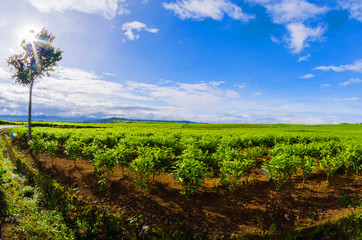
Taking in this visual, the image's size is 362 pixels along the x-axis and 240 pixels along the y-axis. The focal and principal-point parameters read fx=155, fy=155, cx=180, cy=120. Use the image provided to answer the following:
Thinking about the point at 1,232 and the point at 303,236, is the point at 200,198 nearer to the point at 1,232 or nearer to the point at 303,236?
the point at 303,236

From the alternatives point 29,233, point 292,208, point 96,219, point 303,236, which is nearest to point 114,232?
point 96,219

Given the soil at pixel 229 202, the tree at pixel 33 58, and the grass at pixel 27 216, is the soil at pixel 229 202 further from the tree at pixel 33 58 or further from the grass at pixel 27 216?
the tree at pixel 33 58

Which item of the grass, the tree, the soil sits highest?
the tree

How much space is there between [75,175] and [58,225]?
4.29m

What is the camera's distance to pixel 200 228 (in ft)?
18.9

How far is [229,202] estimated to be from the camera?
7.19 meters

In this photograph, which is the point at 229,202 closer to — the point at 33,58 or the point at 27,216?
the point at 27,216

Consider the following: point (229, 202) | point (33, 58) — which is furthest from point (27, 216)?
point (33, 58)

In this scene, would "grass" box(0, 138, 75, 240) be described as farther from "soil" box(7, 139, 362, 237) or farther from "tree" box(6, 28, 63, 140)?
"tree" box(6, 28, 63, 140)

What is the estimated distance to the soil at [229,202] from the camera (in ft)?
20.0

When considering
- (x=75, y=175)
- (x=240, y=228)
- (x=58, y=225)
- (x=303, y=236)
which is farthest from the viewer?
(x=75, y=175)

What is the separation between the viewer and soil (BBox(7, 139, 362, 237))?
240 inches

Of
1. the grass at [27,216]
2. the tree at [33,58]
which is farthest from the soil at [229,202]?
the tree at [33,58]

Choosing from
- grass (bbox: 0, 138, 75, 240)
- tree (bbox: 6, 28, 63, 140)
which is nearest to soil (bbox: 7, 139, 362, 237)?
grass (bbox: 0, 138, 75, 240)
